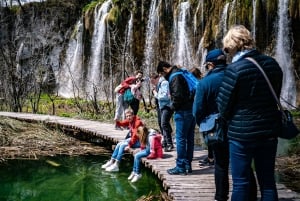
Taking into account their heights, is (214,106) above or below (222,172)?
above

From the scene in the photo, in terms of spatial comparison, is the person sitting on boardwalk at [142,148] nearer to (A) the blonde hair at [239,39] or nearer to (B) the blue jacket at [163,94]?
(B) the blue jacket at [163,94]

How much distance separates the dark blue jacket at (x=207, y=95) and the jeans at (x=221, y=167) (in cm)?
35

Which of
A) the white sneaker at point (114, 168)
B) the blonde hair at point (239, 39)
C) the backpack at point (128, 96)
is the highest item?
the blonde hair at point (239, 39)

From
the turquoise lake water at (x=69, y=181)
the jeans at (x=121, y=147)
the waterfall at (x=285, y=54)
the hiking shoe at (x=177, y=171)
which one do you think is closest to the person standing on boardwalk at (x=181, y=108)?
the hiking shoe at (x=177, y=171)

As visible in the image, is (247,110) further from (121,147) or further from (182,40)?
(182,40)

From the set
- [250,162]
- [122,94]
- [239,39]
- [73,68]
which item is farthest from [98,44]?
[250,162]

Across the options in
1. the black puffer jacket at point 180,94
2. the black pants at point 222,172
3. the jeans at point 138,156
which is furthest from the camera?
the jeans at point 138,156

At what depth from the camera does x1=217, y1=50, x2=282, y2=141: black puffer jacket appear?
3.69 metres

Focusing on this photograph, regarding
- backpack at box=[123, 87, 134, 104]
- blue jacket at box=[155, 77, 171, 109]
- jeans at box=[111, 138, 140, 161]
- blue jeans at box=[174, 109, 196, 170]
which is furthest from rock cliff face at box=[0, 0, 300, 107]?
blue jeans at box=[174, 109, 196, 170]

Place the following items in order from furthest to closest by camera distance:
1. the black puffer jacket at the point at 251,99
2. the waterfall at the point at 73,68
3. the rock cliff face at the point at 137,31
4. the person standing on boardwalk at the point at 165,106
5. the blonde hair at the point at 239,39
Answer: the waterfall at the point at 73,68
the rock cliff face at the point at 137,31
the person standing on boardwalk at the point at 165,106
the blonde hair at the point at 239,39
the black puffer jacket at the point at 251,99

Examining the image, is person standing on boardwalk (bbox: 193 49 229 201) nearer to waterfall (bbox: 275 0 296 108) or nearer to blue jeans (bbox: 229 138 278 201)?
blue jeans (bbox: 229 138 278 201)

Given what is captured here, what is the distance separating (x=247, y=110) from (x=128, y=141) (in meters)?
4.78

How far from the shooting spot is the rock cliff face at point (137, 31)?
19.1 metres

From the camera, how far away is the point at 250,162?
381 cm
